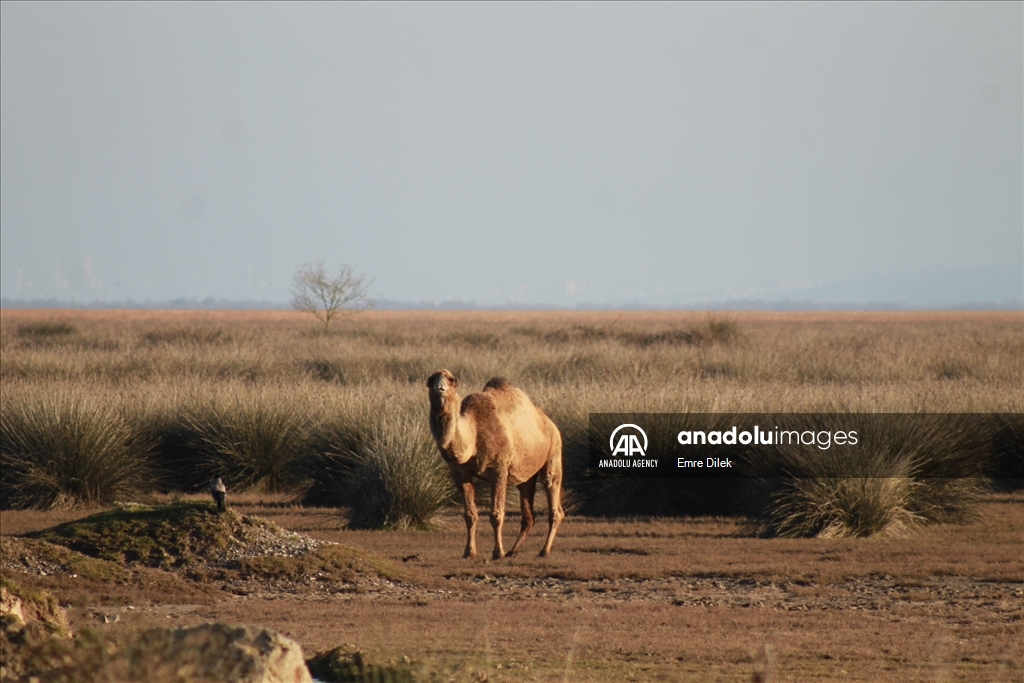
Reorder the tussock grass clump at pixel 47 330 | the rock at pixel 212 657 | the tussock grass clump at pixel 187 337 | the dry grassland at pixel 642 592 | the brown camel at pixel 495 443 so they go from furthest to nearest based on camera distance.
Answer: the tussock grass clump at pixel 47 330
the tussock grass clump at pixel 187 337
the brown camel at pixel 495 443
the dry grassland at pixel 642 592
the rock at pixel 212 657

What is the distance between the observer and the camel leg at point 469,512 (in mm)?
11234

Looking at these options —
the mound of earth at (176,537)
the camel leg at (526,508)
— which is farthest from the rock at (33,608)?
the camel leg at (526,508)

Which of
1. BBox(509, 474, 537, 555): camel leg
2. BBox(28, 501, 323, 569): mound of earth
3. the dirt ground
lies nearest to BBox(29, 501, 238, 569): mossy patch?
BBox(28, 501, 323, 569): mound of earth

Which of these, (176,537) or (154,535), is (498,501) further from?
(154,535)

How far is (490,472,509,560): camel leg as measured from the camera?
37.1ft

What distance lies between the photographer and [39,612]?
22.9 ft

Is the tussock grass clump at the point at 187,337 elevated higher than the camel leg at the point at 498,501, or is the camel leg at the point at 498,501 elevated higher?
the tussock grass clump at the point at 187,337

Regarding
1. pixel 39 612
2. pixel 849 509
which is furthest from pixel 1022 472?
pixel 39 612

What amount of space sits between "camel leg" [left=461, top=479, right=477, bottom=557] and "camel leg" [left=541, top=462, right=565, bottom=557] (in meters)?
0.93

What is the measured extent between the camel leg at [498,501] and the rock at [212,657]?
21.1 feet

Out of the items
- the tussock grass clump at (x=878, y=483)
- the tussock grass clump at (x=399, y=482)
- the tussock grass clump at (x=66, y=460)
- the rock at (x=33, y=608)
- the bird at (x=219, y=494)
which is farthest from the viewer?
the tussock grass clump at (x=66, y=460)

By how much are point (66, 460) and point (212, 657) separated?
1379cm

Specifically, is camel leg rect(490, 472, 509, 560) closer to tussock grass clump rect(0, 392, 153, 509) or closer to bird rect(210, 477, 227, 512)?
bird rect(210, 477, 227, 512)

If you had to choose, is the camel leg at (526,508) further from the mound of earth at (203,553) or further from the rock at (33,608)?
the rock at (33,608)
